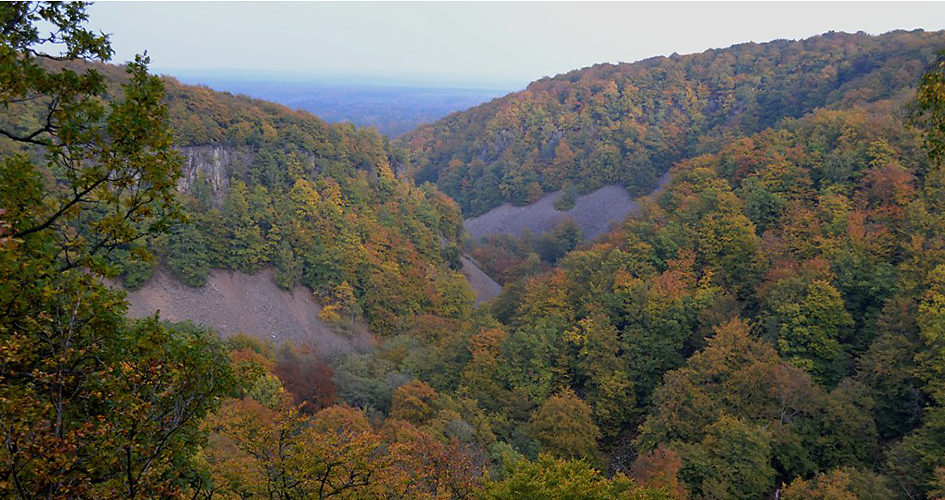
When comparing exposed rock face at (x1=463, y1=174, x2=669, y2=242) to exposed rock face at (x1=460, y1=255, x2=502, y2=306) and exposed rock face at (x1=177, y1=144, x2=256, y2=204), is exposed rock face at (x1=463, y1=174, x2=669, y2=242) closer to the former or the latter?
exposed rock face at (x1=460, y1=255, x2=502, y2=306)

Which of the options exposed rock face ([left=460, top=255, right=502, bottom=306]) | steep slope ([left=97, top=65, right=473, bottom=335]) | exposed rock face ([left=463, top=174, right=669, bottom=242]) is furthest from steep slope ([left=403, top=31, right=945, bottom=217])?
steep slope ([left=97, top=65, right=473, bottom=335])

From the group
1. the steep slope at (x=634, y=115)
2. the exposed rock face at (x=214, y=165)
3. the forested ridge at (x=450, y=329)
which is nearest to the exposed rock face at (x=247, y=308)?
the forested ridge at (x=450, y=329)

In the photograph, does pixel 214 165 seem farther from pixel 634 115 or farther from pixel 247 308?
pixel 634 115

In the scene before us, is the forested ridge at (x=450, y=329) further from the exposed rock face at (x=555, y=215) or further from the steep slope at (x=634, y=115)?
the exposed rock face at (x=555, y=215)

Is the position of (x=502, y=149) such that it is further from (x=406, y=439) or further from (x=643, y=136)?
(x=406, y=439)

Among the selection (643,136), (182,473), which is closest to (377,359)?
(182,473)

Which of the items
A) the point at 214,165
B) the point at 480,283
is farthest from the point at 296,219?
the point at 480,283
